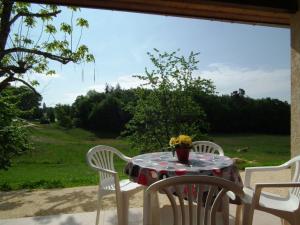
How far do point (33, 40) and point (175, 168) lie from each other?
3.69 m

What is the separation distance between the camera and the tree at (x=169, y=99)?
→ 6172 millimetres

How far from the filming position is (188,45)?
6.61m

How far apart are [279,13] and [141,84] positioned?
3461 millimetres

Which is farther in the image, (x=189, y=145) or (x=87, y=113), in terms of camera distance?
(x=87, y=113)

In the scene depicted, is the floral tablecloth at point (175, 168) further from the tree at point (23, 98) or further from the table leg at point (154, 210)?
the tree at point (23, 98)

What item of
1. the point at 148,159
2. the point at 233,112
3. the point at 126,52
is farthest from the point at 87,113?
the point at 148,159

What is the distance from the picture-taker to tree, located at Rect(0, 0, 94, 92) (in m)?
4.38

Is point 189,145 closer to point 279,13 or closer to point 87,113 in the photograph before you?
point 279,13

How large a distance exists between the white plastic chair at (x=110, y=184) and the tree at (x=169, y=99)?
2.85 meters

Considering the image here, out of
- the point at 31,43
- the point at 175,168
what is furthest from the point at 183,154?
the point at 31,43

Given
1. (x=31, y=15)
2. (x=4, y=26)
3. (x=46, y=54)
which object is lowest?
(x=46, y=54)

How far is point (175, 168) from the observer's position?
244cm

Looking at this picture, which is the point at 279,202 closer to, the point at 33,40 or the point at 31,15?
the point at 31,15

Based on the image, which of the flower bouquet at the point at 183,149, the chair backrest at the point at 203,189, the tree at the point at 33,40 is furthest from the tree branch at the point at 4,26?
the chair backrest at the point at 203,189
